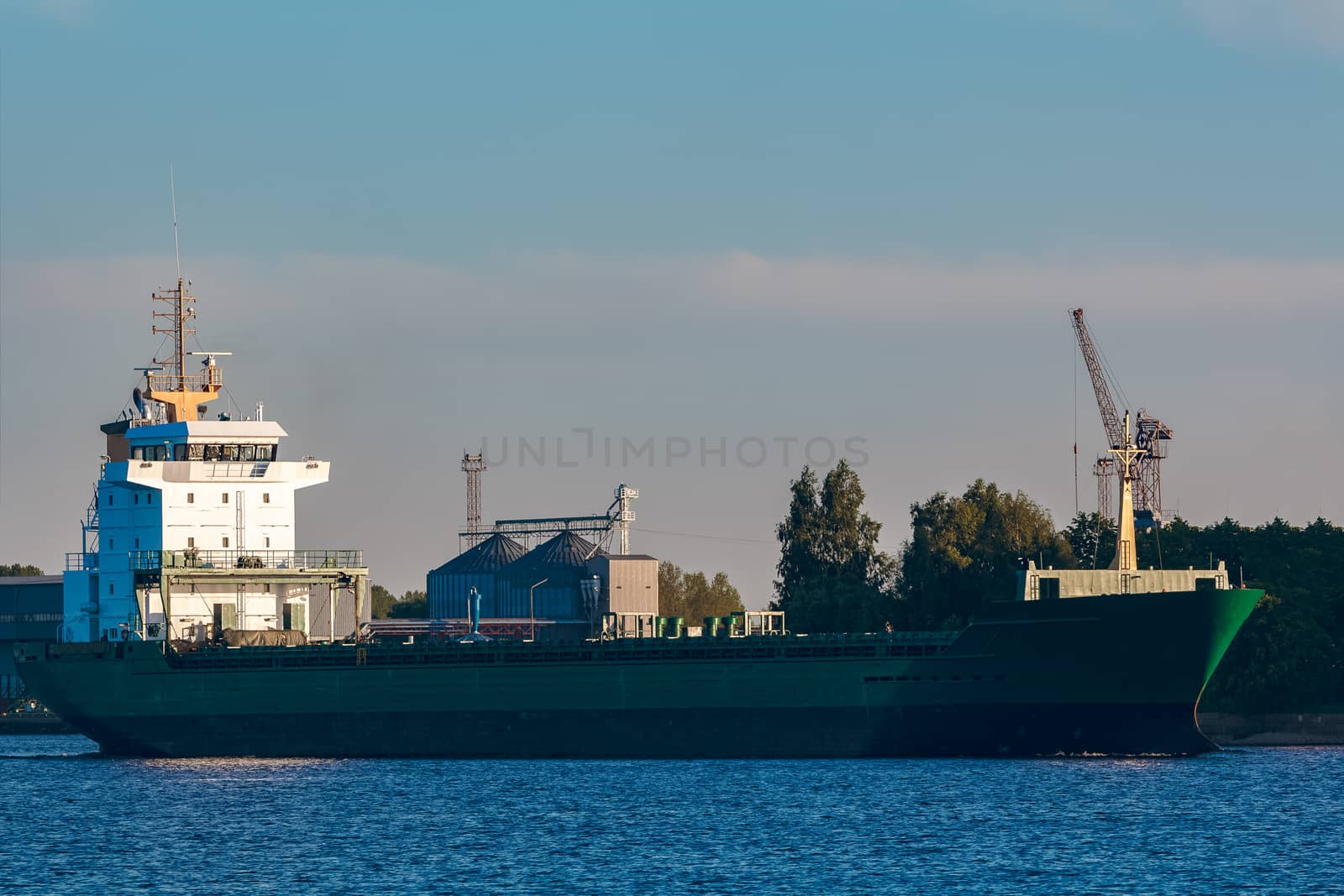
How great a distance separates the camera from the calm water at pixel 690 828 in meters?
46.0

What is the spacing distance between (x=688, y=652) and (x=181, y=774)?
18.9 metres

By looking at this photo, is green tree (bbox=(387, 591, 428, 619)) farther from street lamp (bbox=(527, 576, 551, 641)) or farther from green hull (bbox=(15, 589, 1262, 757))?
green hull (bbox=(15, 589, 1262, 757))

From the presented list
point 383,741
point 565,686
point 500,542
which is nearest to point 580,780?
point 565,686

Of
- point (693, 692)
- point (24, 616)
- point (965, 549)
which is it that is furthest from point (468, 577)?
point (693, 692)

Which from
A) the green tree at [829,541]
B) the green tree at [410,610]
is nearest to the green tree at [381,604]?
the green tree at [410,610]

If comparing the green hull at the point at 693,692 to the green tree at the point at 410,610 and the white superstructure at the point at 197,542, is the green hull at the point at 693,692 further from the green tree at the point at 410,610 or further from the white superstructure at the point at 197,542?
the green tree at the point at 410,610

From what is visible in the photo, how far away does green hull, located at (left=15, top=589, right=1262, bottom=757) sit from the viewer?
215 feet

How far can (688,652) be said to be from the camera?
7144cm

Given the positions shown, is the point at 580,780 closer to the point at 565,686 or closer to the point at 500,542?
the point at 565,686

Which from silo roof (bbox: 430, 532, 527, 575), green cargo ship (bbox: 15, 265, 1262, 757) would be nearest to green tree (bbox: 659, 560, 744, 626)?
silo roof (bbox: 430, 532, 527, 575)

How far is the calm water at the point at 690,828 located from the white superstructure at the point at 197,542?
28.1 ft

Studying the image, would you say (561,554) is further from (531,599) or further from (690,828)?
(690,828)

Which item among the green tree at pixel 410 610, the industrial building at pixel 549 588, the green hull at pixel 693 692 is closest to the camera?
the green hull at pixel 693 692

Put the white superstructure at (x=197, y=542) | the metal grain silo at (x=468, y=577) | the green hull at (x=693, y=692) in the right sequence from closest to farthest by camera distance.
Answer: the green hull at (x=693, y=692) < the white superstructure at (x=197, y=542) < the metal grain silo at (x=468, y=577)
